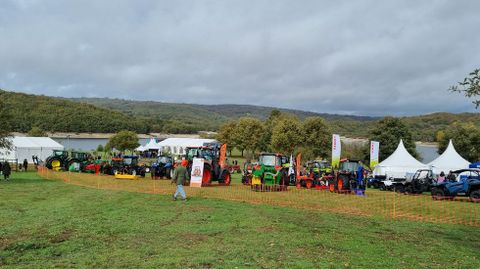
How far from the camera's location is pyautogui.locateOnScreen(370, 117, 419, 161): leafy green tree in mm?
52750

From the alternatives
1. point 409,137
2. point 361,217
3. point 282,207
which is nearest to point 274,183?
point 282,207

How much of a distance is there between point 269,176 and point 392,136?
3739 cm

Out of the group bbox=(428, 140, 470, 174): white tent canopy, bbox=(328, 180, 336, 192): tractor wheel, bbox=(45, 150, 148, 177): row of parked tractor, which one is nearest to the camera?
bbox=(328, 180, 336, 192): tractor wheel

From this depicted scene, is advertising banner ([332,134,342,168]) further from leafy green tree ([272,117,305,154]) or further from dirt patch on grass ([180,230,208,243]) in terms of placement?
leafy green tree ([272,117,305,154])

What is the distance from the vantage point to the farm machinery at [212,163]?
2175 centimetres

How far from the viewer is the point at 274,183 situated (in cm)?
2034

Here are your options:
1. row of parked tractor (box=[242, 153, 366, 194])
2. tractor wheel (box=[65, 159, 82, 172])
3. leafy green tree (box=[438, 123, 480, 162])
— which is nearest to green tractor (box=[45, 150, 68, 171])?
tractor wheel (box=[65, 159, 82, 172])

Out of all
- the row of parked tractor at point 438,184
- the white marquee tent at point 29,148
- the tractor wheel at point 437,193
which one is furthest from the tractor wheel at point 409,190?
the white marquee tent at point 29,148

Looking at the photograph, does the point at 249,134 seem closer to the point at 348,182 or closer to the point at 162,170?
the point at 162,170

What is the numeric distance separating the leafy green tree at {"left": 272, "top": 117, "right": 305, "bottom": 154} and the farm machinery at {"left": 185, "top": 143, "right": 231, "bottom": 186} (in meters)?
32.2

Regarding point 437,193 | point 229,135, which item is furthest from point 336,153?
point 229,135

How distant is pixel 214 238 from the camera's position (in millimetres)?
8906

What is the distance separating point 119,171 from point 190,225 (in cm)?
1890

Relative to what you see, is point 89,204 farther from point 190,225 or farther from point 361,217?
point 361,217
